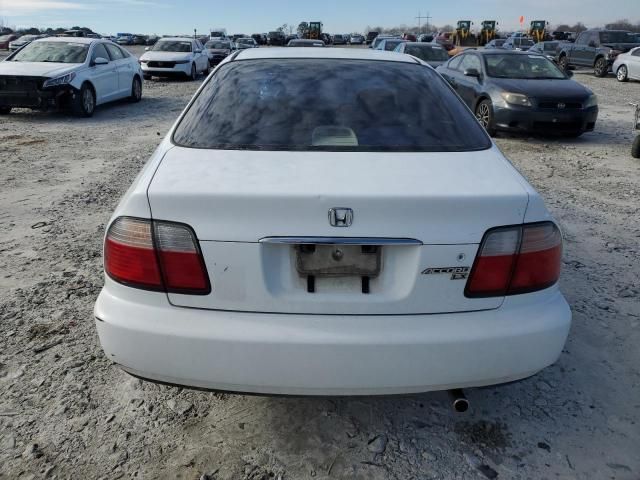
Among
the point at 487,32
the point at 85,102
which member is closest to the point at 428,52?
the point at 85,102

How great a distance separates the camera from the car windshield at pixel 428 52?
1532 cm

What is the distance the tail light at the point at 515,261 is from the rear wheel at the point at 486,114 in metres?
8.21

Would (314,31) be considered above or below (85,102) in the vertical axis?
below

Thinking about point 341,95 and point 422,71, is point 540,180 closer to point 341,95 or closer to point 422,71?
point 422,71

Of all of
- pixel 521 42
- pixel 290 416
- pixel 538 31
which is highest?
pixel 290 416

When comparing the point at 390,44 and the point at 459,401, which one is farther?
the point at 390,44

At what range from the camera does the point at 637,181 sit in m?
7.25

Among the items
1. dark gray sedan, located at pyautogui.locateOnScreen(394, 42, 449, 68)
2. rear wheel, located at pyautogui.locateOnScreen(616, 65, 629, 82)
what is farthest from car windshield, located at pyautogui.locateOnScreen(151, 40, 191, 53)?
rear wheel, located at pyautogui.locateOnScreen(616, 65, 629, 82)

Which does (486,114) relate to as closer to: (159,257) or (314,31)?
(159,257)

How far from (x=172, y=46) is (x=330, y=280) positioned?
21391mm

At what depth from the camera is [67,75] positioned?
11148mm

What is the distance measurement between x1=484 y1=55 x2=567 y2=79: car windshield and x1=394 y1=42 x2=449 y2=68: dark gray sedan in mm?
4429

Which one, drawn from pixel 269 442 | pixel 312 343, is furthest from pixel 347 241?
pixel 269 442

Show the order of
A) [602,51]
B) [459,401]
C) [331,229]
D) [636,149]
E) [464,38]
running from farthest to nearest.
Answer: [464,38] → [602,51] → [636,149] → [459,401] → [331,229]
